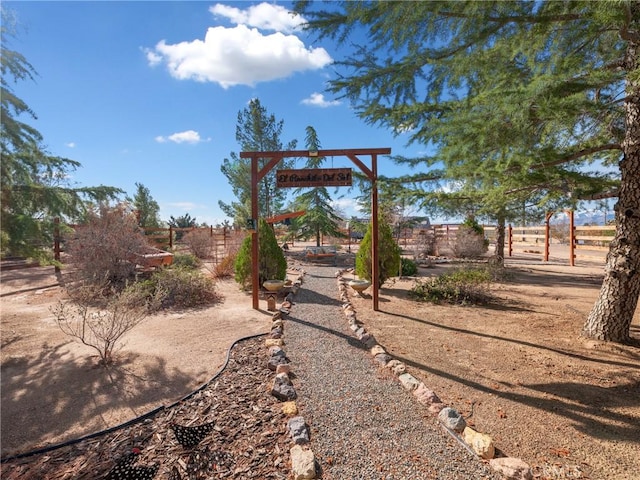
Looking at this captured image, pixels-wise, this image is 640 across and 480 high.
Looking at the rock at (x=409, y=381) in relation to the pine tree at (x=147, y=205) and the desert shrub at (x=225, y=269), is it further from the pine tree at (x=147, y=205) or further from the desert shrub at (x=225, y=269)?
the pine tree at (x=147, y=205)

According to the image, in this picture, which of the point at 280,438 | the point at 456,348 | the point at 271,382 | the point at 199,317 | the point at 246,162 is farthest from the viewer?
the point at 246,162

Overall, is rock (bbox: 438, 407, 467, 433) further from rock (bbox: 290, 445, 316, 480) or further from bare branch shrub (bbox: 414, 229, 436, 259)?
bare branch shrub (bbox: 414, 229, 436, 259)

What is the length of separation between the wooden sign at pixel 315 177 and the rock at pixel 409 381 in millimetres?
3266

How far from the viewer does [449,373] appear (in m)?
3.11

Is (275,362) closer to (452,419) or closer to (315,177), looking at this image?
(452,419)

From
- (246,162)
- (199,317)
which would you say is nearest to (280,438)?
(199,317)

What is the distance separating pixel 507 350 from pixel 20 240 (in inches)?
230

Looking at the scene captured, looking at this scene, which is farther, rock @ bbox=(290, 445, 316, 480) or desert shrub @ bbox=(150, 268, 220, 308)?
desert shrub @ bbox=(150, 268, 220, 308)

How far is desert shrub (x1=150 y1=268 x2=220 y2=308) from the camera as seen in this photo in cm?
595

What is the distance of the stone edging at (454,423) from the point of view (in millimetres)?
1787

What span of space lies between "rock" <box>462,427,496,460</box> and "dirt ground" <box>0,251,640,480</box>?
15cm

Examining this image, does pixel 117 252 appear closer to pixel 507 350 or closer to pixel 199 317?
pixel 199 317

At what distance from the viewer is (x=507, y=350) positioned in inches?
145

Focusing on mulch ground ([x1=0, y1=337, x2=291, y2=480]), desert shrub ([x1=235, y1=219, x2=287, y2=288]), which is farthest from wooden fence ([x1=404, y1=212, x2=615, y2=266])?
mulch ground ([x1=0, y1=337, x2=291, y2=480])
